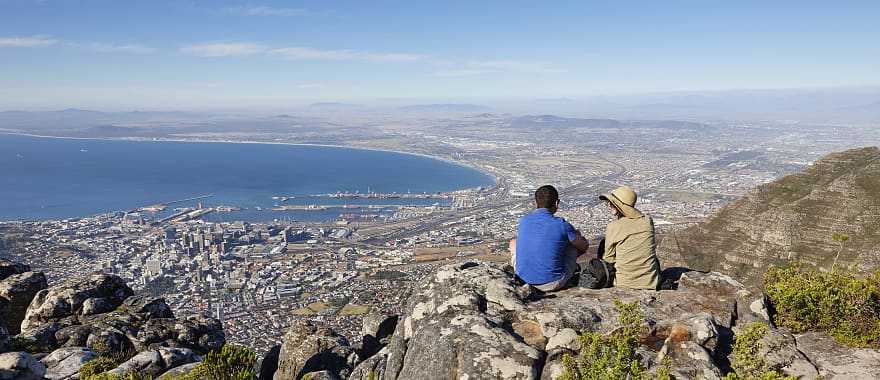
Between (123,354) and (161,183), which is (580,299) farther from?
(161,183)

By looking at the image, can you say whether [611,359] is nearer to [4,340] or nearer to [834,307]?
[834,307]

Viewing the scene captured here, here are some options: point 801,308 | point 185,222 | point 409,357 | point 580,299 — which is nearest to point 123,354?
point 409,357

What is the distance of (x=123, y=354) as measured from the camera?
1075cm

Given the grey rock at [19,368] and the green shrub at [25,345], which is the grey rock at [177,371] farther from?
the green shrub at [25,345]

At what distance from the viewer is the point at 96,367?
898 cm

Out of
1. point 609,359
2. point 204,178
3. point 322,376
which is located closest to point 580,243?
point 609,359

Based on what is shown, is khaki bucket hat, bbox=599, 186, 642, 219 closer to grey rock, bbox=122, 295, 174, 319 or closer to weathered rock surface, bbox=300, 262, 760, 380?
weathered rock surface, bbox=300, 262, 760, 380

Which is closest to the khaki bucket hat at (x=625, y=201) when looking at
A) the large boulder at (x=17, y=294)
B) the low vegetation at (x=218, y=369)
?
the low vegetation at (x=218, y=369)

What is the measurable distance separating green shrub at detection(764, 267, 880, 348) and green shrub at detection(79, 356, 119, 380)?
1168 cm

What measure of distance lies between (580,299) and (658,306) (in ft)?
3.95

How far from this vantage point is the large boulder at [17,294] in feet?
44.2

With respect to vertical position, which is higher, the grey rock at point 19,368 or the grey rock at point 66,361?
the grey rock at point 19,368

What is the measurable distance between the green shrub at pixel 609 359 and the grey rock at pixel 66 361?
9.14 m

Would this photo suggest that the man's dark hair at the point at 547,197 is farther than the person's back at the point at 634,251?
Yes
